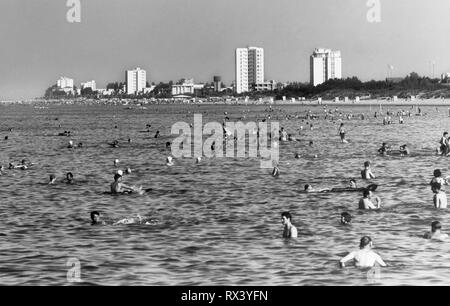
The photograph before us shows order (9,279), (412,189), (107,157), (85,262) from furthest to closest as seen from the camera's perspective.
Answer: (107,157) < (412,189) < (85,262) < (9,279)

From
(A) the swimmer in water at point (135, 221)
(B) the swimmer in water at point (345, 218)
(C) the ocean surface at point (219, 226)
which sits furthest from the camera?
(A) the swimmer in water at point (135, 221)

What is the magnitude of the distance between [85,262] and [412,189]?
19993 millimetres

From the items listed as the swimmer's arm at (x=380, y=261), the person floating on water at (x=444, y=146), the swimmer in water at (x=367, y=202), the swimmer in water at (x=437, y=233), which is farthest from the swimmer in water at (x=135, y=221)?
the person floating on water at (x=444, y=146)

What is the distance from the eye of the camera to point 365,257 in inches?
769

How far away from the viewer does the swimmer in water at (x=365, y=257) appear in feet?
63.9

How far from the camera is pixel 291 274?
754 inches

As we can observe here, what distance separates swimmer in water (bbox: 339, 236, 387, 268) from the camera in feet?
63.9

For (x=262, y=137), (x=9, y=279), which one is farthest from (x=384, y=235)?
(x=262, y=137)

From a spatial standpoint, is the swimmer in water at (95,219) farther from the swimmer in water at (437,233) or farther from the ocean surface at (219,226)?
the swimmer in water at (437,233)

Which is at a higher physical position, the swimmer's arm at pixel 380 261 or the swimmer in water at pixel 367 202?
the swimmer in water at pixel 367 202

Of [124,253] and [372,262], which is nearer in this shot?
[372,262]

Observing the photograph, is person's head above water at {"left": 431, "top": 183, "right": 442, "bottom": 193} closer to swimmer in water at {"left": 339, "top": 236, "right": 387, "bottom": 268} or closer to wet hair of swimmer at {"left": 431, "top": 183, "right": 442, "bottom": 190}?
→ wet hair of swimmer at {"left": 431, "top": 183, "right": 442, "bottom": 190}

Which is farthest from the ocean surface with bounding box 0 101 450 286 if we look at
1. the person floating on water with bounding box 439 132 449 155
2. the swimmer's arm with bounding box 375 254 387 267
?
the person floating on water with bounding box 439 132 449 155
